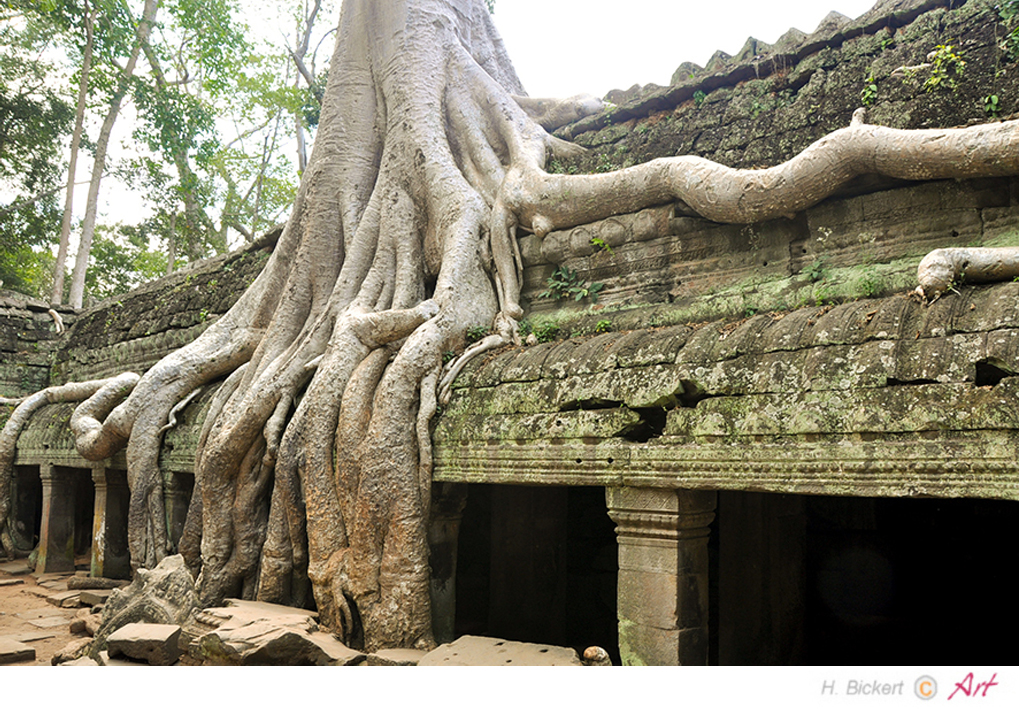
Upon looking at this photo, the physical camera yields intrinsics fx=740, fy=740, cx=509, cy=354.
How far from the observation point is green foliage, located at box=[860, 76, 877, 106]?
437 centimetres

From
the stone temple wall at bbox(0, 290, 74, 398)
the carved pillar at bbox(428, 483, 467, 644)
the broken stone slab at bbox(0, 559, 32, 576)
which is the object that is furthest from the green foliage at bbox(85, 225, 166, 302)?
the carved pillar at bbox(428, 483, 467, 644)

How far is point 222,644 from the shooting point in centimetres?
397

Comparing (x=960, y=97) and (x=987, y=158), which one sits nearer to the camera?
(x=987, y=158)

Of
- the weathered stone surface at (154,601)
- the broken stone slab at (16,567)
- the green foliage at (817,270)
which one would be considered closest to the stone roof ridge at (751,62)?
the green foliage at (817,270)

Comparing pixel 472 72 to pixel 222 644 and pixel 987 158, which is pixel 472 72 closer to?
pixel 987 158

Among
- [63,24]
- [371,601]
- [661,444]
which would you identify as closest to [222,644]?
[371,601]

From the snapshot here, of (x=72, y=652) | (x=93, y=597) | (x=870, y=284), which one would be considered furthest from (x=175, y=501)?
(x=870, y=284)

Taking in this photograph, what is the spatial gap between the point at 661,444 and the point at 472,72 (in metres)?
4.22

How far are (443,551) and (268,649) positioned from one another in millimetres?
1159

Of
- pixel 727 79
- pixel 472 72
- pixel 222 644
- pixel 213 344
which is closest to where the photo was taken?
pixel 222 644

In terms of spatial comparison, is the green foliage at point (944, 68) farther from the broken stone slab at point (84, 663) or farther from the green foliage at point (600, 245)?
the broken stone slab at point (84, 663)

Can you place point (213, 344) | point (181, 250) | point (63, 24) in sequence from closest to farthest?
point (213, 344)
point (63, 24)
point (181, 250)

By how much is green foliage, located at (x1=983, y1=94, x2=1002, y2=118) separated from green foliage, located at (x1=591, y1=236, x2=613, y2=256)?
2217mm
